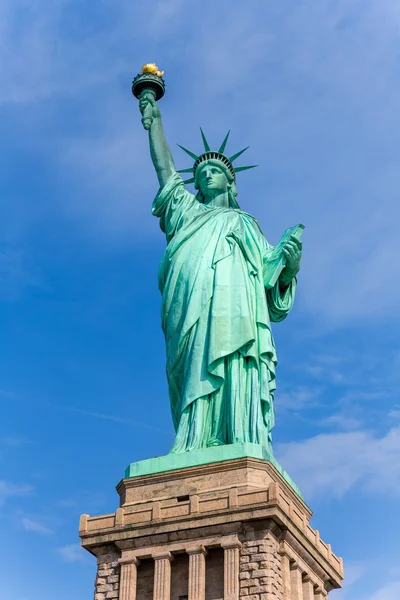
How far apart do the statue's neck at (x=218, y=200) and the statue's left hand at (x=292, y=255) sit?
8.10ft

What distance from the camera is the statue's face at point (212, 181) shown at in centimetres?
2580

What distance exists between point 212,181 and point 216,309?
414cm

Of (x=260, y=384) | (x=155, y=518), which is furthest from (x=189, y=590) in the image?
(x=260, y=384)

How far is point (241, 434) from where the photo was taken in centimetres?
2141

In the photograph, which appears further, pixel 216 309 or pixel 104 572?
pixel 216 309

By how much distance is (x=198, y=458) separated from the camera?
20906 millimetres

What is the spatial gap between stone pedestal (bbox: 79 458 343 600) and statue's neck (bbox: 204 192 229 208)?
7.13 m

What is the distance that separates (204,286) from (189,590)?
21.1 feet

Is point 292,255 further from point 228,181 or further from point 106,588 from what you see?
point 106,588

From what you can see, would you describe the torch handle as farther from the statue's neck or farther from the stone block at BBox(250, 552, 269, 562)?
the stone block at BBox(250, 552, 269, 562)

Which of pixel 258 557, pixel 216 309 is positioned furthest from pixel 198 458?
pixel 216 309

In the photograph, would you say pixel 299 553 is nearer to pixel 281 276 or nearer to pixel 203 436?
pixel 203 436

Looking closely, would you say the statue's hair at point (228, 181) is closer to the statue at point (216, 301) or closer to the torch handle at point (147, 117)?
the statue at point (216, 301)

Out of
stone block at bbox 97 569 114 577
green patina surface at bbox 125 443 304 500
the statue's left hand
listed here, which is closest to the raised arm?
the statue's left hand
